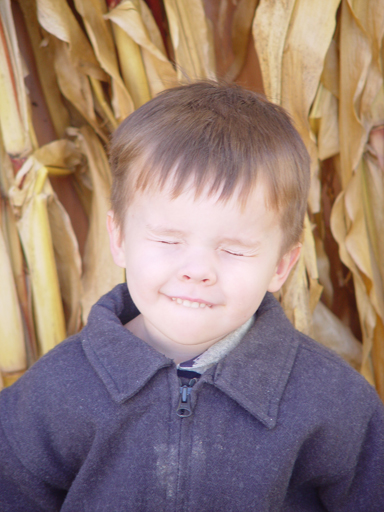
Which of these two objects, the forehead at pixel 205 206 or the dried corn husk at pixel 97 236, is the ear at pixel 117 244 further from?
the dried corn husk at pixel 97 236

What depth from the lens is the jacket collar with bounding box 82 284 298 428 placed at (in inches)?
33.2

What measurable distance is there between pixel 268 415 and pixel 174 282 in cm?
28

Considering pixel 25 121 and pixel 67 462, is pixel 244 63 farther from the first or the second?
pixel 67 462

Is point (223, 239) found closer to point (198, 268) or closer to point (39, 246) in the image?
point (198, 268)

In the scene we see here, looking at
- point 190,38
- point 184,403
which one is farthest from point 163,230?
point 190,38

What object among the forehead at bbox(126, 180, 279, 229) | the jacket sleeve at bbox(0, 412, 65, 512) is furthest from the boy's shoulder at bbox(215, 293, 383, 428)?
the jacket sleeve at bbox(0, 412, 65, 512)

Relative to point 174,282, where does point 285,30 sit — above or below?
above

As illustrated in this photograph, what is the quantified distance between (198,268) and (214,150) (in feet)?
0.64

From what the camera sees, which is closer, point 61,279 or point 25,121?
point 25,121

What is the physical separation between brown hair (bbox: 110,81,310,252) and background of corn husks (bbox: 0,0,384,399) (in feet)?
0.91

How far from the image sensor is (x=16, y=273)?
3.88 feet

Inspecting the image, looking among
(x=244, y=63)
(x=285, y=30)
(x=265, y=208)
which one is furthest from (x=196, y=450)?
(x=244, y=63)

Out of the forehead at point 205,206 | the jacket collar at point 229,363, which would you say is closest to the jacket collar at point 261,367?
the jacket collar at point 229,363

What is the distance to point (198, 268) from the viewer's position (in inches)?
31.3
